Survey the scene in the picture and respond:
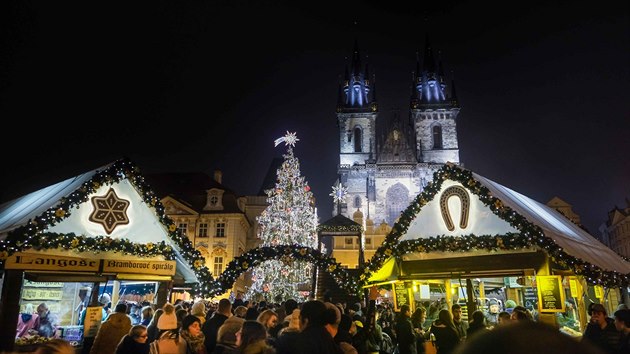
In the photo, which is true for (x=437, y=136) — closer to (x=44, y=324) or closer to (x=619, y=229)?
(x=619, y=229)

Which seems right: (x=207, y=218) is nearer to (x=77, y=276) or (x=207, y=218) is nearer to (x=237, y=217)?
(x=237, y=217)

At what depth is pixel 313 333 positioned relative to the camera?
3.95m

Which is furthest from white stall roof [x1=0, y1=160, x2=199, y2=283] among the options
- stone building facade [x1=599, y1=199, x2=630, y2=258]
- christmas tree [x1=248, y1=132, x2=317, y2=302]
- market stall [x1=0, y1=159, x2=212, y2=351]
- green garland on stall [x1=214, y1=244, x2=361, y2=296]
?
stone building facade [x1=599, y1=199, x2=630, y2=258]

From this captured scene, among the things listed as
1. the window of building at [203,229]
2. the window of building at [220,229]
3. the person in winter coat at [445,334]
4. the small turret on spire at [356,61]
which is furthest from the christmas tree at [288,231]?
the small turret on spire at [356,61]

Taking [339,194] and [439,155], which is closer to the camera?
[339,194]

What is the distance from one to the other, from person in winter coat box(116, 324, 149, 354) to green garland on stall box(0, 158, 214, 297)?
5.03 meters

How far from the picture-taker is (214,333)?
261 inches

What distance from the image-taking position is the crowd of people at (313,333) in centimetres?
129

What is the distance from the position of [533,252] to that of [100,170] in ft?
33.7

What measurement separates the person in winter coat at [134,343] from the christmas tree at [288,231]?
71.9 feet

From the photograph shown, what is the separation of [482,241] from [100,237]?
8.96 metres

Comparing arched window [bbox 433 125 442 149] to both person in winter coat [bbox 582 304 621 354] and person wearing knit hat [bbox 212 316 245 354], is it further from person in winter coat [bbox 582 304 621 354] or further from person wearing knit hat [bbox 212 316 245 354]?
person wearing knit hat [bbox 212 316 245 354]

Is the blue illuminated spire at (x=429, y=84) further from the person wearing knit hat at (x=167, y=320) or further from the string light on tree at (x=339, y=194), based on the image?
the person wearing knit hat at (x=167, y=320)

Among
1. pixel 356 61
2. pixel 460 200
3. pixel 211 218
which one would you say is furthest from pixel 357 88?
pixel 460 200
